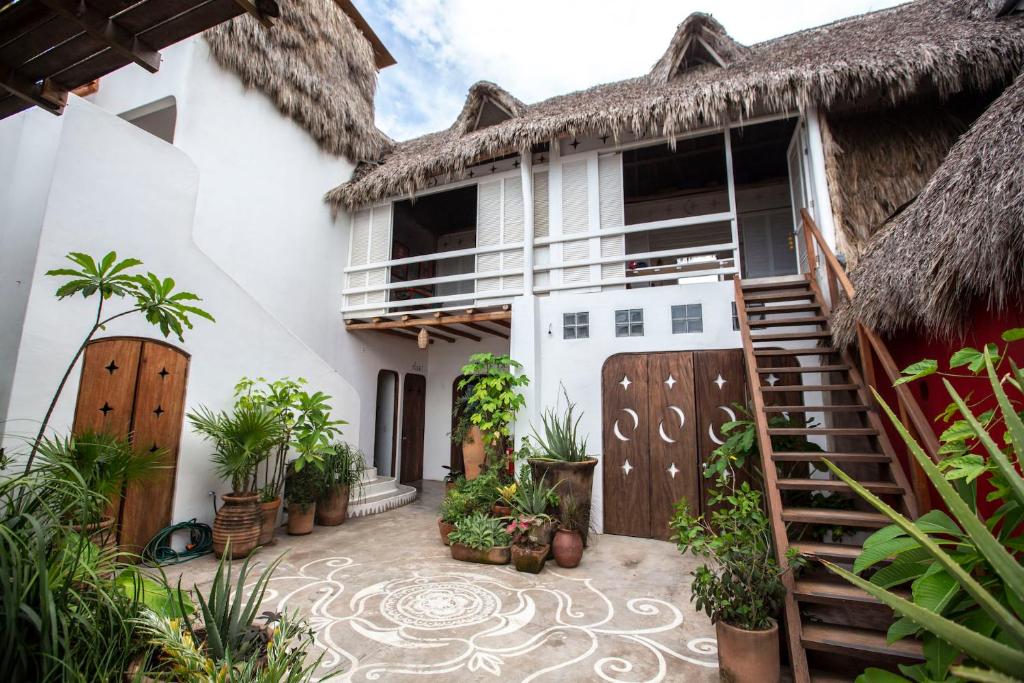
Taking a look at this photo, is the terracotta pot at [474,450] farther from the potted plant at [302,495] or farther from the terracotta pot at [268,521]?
the terracotta pot at [268,521]

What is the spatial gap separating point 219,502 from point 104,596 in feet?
11.8

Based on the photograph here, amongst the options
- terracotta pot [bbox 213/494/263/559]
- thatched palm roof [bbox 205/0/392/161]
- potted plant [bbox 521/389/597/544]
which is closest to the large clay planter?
potted plant [bbox 521/389/597/544]

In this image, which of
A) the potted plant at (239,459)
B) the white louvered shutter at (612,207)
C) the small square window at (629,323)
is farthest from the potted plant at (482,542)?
the white louvered shutter at (612,207)

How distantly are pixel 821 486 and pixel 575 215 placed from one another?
14.4 ft

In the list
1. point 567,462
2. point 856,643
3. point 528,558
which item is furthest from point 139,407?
point 856,643

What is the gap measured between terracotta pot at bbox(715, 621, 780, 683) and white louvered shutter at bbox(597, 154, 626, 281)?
4252 millimetres

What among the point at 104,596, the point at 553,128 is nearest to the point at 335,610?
the point at 104,596

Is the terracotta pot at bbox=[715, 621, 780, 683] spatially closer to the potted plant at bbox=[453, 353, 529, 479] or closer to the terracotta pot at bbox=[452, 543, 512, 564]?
the terracotta pot at bbox=[452, 543, 512, 564]

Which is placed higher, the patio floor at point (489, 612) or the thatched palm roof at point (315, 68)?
the thatched palm roof at point (315, 68)

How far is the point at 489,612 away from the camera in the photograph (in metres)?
3.21

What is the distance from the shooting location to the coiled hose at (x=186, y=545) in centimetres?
418

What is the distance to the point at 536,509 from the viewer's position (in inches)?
171

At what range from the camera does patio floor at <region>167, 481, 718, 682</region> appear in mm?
2537

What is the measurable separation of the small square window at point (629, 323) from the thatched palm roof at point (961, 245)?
7.44 ft
